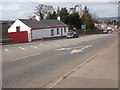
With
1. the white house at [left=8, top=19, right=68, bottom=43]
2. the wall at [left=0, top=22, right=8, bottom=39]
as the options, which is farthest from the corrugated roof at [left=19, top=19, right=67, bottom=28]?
the wall at [left=0, top=22, right=8, bottom=39]

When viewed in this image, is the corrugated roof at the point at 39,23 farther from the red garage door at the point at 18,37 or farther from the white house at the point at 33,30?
the red garage door at the point at 18,37

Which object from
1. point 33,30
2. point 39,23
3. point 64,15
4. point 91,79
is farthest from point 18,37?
point 91,79

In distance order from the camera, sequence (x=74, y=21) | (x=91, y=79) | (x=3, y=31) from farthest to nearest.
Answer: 1. (x=74, y=21)
2. (x=3, y=31)
3. (x=91, y=79)

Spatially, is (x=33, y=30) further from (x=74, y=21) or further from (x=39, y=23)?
(x=74, y=21)

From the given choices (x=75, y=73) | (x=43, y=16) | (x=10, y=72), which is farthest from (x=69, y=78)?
(x=43, y=16)

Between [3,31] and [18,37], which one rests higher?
[3,31]

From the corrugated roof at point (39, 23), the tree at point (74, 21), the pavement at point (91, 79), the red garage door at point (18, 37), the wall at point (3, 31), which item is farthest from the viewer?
the tree at point (74, 21)

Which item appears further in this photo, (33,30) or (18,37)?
(33,30)

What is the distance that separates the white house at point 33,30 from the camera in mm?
39609

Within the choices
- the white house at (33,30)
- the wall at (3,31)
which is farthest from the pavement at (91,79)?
the wall at (3,31)

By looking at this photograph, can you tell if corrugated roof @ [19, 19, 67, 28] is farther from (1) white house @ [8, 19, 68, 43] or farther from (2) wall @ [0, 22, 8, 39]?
(2) wall @ [0, 22, 8, 39]

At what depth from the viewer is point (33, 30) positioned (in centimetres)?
4350

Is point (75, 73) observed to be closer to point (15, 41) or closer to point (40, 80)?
point (40, 80)

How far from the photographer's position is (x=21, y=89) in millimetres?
6633
